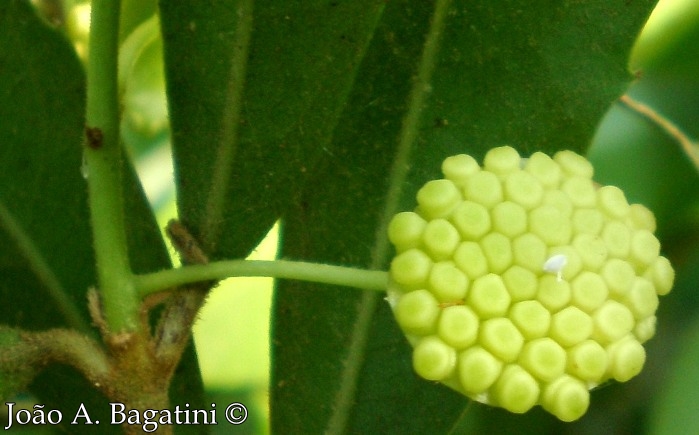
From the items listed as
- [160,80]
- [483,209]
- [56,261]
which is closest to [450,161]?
[483,209]

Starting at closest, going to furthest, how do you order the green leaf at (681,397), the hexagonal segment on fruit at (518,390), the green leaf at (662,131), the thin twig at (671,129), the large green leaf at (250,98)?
the hexagonal segment on fruit at (518,390) → the large green leaf at (250,98) → the green leaf at (681,397) → the thin twig at (671,129) → the green leaf at (662,131)

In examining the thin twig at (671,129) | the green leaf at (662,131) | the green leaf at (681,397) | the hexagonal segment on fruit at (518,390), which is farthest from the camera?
the green leaf at (662,131)

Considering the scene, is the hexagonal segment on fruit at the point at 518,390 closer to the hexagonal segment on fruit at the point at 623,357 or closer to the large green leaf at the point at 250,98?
the hexagonal segment on fruit at the point at 623,357

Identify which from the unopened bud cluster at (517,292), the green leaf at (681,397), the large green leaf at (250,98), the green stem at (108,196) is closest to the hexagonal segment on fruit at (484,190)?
the unopened bud cluster at (517,292)

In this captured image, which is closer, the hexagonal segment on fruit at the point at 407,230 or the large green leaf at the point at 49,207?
the hexagonal segment on fruit at the point at 407,230

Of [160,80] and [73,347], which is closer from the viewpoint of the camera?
[73,347]

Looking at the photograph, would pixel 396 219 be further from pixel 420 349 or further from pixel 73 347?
pixel 73 347

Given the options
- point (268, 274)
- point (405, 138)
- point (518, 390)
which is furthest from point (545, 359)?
point (405, 138)
